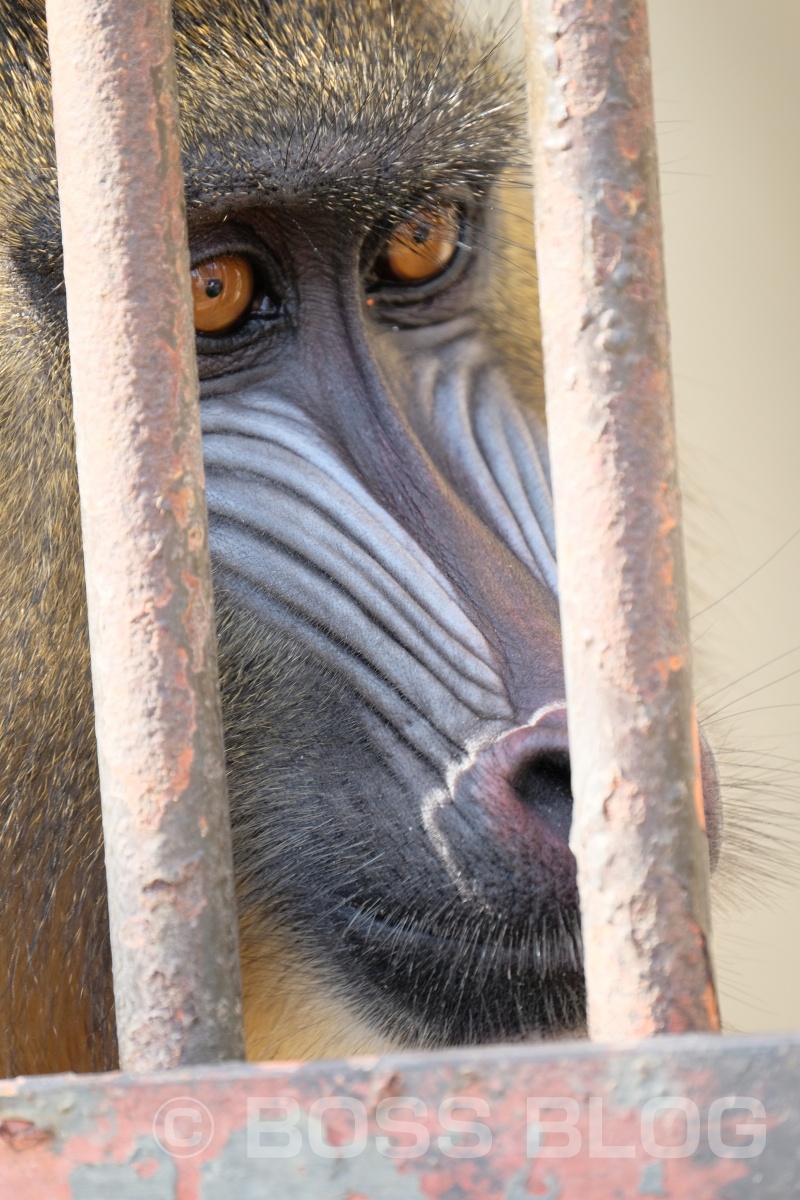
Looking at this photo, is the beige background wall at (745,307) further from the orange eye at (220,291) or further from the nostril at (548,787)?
the nostril at (548,787)

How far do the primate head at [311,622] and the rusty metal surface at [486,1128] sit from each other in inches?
37.6

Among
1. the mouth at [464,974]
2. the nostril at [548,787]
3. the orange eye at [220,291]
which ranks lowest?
the mouth at [464,974]

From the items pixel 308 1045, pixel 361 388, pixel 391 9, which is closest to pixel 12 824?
pixel 308 1045

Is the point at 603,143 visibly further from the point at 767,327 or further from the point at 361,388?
the point at 767,327

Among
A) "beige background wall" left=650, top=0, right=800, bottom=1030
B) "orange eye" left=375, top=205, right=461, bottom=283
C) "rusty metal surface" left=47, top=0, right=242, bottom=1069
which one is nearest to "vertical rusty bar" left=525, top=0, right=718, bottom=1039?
"rusty metal surface" left=47, top=0, right=242, bottom=1069

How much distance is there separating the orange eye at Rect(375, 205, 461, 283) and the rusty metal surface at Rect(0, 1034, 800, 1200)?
1796mm

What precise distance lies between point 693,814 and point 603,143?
0.53m

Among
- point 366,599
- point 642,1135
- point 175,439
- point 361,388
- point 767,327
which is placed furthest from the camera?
point 767,327

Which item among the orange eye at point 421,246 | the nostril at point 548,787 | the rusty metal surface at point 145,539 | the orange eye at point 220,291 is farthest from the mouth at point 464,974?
the orange eye at point 421,246

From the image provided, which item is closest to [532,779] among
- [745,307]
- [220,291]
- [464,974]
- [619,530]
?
[464,974]

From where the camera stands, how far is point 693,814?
3.56 ft

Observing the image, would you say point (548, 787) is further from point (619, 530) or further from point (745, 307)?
point (745, 307)

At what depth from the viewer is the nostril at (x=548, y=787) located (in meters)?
1.86

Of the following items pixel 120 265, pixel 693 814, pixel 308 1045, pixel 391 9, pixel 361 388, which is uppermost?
pixel 391 9
